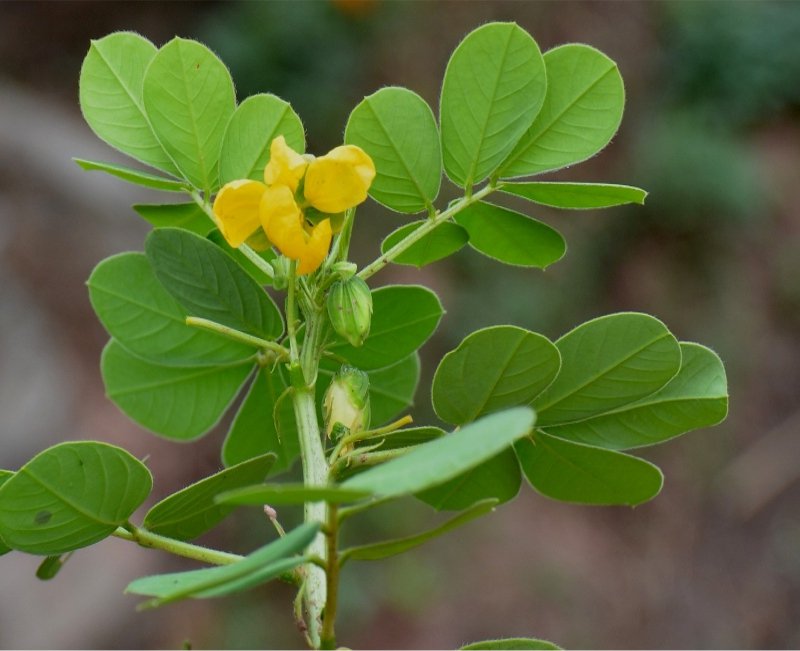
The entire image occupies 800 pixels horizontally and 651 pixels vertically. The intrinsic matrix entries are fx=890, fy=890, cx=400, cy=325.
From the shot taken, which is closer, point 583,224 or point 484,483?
point 484,483

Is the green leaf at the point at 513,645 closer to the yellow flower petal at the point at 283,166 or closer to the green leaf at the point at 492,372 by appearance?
the green leaf at the point at 492,372

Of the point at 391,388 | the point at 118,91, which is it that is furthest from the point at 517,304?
the point at 118,91

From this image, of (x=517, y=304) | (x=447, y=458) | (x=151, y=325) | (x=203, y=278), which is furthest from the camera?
(x=517, y=304)

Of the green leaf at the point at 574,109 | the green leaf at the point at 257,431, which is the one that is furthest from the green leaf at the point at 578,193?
the green leaf at the point at 257,431

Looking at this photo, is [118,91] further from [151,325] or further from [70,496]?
[70,496]

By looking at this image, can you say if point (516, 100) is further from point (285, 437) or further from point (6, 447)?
point (6, 447)

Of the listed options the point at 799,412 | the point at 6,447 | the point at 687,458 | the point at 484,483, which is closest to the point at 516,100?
the point at 484,483
